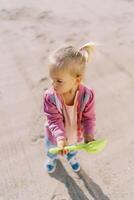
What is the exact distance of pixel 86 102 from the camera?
244 centimetres

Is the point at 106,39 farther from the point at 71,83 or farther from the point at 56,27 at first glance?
the point at 71,83

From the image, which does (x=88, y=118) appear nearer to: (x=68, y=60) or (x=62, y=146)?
(x=62, y=146)

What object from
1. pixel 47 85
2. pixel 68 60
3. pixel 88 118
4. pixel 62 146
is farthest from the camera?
pixel 47 85

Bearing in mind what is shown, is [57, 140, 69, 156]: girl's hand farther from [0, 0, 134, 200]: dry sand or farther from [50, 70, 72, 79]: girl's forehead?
[0, 0, 134, 200]: dry sand

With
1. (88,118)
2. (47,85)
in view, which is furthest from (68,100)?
(47,85)

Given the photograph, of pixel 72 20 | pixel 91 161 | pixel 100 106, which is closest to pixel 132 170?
pixel 91 161

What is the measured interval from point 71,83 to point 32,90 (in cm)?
138

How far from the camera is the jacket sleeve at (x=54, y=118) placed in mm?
2430

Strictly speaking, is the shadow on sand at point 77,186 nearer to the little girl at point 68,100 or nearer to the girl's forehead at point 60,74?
the little girl at point 68,100

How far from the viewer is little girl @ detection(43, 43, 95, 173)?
7.36 ft

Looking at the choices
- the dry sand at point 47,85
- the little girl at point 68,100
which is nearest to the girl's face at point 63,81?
the little girl at point 68,100

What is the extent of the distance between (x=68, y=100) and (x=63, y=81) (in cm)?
19

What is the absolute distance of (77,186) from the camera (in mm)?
2816

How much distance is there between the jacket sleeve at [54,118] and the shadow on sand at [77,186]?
1.66 ft
